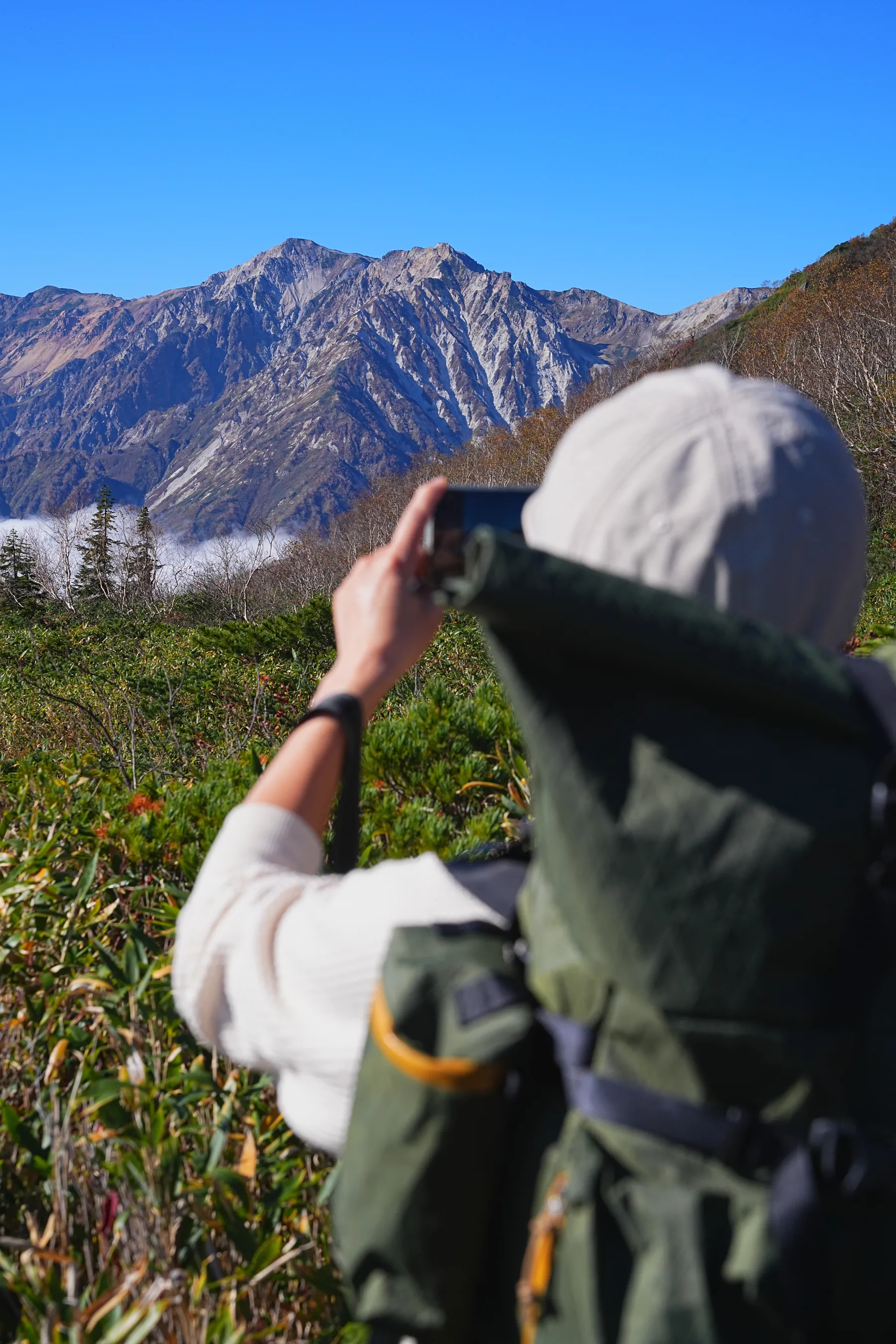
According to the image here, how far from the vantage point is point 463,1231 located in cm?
88

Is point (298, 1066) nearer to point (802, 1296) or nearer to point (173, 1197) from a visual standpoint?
point (802, 1296)

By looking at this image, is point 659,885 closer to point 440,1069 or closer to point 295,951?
point 440,1069

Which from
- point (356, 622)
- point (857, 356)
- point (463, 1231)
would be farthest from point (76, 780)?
point (857, 356)

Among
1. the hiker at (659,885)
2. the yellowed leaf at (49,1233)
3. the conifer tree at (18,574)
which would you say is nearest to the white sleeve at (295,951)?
the hiker at (659,885)

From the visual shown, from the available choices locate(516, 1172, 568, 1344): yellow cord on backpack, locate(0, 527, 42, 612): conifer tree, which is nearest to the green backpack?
locate(516, 1172, 568, 1344): yellow cord on backpack

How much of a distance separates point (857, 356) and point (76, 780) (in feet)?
79.1

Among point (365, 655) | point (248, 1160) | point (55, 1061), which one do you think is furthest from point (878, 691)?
point (55, 1061)

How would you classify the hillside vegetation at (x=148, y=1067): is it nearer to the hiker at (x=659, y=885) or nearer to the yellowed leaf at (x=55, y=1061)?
the yellowed leaf at (x=55, y=1061)

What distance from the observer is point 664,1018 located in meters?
0.80

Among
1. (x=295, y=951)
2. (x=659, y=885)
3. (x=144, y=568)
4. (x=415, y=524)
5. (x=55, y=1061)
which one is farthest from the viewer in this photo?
(x=144, y=568)

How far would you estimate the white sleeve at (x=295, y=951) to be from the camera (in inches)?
41.1

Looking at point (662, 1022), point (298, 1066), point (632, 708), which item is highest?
point (632, 708)

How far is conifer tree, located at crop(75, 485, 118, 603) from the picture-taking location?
3494 centimetres

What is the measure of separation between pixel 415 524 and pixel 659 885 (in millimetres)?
554
